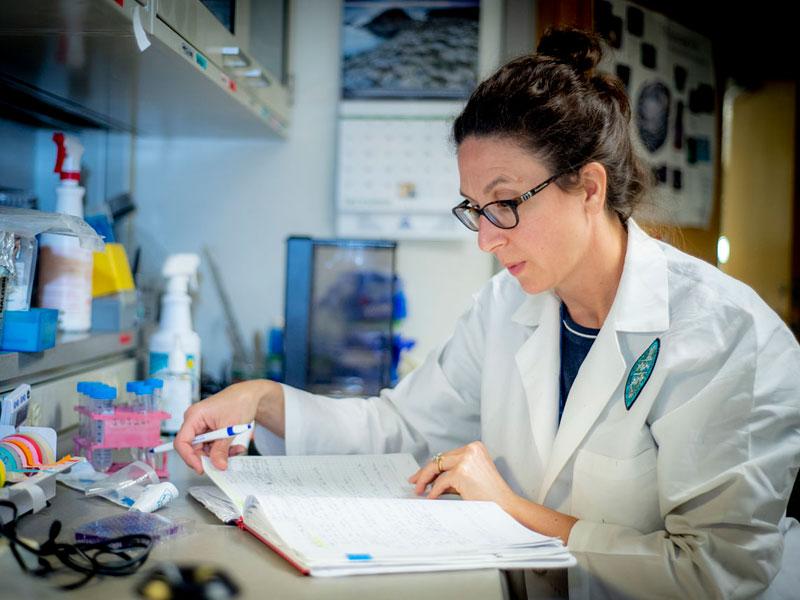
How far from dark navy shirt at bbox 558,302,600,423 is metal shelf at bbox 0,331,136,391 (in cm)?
79

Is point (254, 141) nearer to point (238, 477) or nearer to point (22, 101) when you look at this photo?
point (22, 101)

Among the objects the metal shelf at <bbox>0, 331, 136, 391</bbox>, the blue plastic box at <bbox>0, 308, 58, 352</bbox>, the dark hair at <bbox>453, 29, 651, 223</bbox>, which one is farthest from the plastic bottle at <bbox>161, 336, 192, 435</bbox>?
the dark hair at <bbox>453, 29, 651, 223</bbox>

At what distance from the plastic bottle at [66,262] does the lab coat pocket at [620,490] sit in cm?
92

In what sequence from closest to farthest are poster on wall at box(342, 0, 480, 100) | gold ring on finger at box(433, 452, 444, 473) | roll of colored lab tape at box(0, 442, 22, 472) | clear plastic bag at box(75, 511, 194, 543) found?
clear plastic bag at box(75, 511, 194, 543)
roll of colored lab tape at box(0, 442, 22, 472)
gold ring on finger at box(433, 452, 444, 473)
poster on wall at box(342, 0, 480, 100)

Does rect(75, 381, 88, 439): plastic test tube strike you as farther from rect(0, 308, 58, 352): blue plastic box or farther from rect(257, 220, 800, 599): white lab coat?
rect(257, 220, 800, 599): white lab coat

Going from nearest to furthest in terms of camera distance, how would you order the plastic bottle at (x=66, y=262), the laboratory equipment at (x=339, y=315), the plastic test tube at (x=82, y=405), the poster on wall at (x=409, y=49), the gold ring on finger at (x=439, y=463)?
the gold ring on finger at (x=439, y=463) < the plastic test tube at (x=82, y=405) < the plastic bottle at (x=66, y=262) < the laboratory equipment at (x=339, y=315) < the poster on wall at (x=409, y=49)

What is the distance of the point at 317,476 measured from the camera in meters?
1.12

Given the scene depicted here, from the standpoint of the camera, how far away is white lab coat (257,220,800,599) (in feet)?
3.05

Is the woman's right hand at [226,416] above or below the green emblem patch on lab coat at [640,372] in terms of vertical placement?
below

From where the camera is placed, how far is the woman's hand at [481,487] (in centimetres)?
100

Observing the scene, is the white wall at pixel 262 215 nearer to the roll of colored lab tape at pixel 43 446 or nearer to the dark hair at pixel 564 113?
the dark hair at pixel 564 113

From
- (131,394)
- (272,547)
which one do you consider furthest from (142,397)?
(272,547)

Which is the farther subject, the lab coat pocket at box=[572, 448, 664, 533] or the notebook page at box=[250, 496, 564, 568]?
the lab coat pocket at box=[572, 448, 664, 533]

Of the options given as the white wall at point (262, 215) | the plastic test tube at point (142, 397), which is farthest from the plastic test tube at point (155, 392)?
the white wall at point (262, 215)
